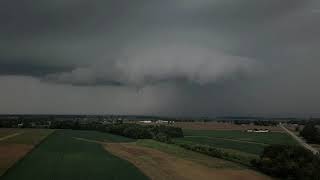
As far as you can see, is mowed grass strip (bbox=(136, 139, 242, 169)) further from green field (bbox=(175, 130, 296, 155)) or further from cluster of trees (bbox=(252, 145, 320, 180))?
green field (bbox=(175, 130, 296, 155))

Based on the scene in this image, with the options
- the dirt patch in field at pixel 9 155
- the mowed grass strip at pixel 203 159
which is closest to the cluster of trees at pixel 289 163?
the mowed grass strip at pixel 203 159

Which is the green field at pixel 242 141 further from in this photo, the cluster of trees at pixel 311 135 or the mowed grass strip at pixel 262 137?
the cluster of trees at pixel 311 135

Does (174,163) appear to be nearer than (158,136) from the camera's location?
Yes

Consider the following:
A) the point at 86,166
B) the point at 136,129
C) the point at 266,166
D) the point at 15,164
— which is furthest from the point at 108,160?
the point at 136,129

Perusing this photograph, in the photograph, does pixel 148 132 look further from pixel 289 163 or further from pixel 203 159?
pixel 289 163

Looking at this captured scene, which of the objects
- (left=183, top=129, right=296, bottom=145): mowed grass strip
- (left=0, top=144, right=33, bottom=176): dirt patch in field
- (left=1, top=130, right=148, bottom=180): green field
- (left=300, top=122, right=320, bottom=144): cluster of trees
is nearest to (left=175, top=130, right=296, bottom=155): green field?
(left=183, top=129, right=296, bottom=145): mowed grass strip

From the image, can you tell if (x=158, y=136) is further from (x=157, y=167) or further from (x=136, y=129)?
(x=157, y=167)

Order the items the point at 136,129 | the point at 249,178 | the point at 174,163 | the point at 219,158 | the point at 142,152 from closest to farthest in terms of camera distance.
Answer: the point at 249,178
the point at 174,163
the point at 219,158
the point at 142,152
the point at 136,129

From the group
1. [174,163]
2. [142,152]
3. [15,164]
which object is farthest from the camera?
[142,152]
